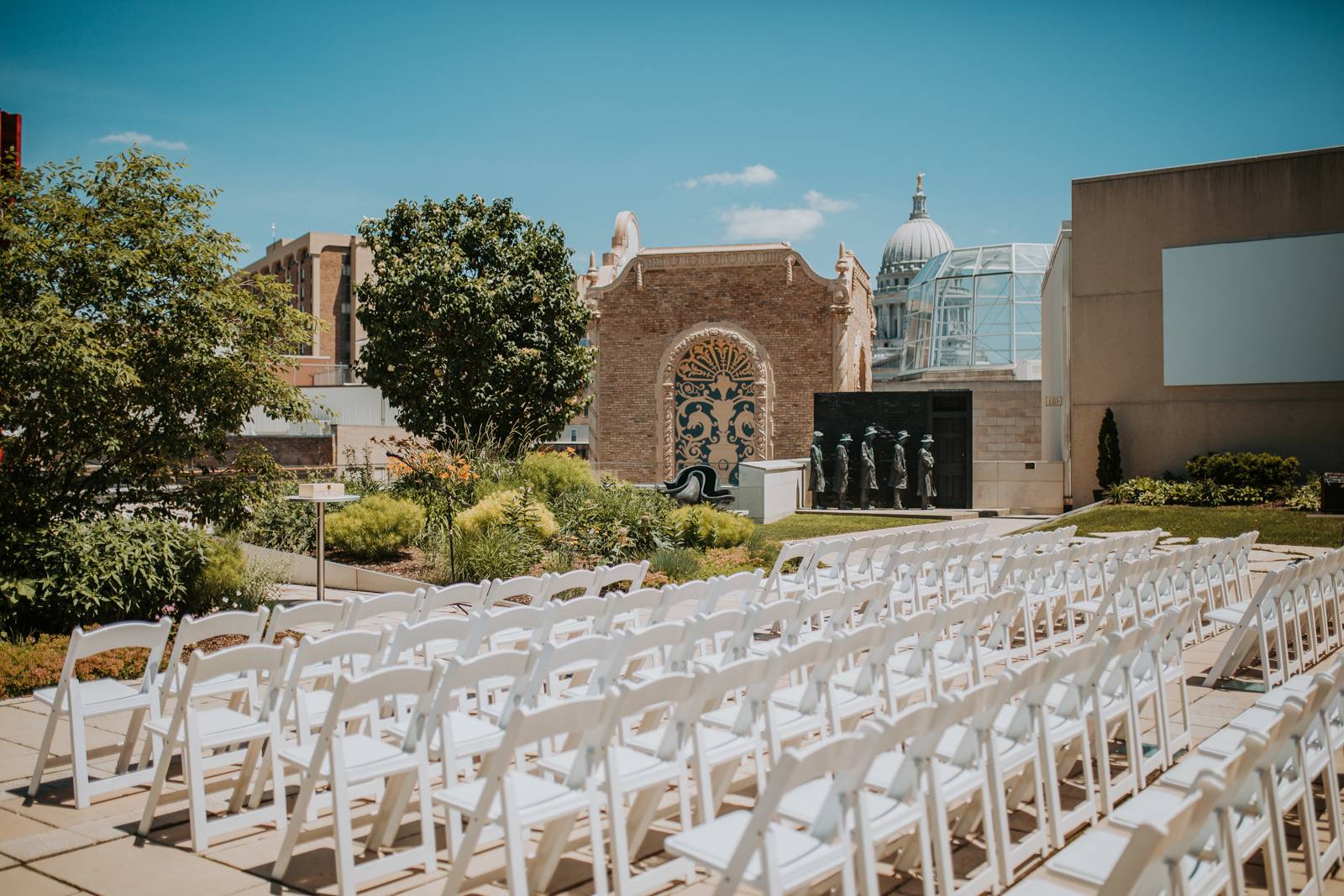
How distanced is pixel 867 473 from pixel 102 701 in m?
20.9

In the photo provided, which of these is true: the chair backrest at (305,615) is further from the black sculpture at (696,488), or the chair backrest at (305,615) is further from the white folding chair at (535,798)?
the black sculpture at (696,488)

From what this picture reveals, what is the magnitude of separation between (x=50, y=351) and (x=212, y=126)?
7997mm

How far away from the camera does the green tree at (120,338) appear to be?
847cm

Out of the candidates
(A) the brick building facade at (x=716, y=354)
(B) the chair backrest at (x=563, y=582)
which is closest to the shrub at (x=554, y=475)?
(B) the chair backrest at (x=563, y=582)

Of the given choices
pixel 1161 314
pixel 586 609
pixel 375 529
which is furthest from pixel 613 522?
pixel 1161 314

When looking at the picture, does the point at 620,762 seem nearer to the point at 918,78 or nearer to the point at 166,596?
the point at 166,596

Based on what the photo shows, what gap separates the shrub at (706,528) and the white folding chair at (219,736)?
30.9 feet

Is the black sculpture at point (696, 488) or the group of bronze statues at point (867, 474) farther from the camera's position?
the group of bronze statues at point (867, 474)

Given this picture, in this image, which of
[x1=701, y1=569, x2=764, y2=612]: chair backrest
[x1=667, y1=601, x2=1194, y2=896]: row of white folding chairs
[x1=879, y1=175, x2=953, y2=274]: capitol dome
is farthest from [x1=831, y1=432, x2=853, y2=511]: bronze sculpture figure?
[x1=879, y1=175, x2=953, y2=274]: capitol dome

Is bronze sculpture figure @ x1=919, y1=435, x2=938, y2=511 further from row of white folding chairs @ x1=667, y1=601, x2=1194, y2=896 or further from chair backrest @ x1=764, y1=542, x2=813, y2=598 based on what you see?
row of white folding chairs @ x1=667, y1=601, x2=1194, y2=896

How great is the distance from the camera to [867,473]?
24.6 metres

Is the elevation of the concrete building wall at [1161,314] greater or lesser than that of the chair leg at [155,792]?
greater

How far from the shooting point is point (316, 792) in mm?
4734

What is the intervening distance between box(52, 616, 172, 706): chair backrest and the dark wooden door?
2148 cm
